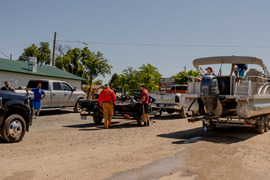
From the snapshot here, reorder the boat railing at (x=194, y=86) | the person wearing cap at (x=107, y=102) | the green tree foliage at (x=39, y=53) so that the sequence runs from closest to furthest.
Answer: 1. the boat railing at (x=194, y=86)
2. the person wearing cap at (x=107, y=102)
3. the green tree foliage at (x=39, y=53)

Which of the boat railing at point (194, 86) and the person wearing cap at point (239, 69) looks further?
the person wearing cap at point (239, 69)

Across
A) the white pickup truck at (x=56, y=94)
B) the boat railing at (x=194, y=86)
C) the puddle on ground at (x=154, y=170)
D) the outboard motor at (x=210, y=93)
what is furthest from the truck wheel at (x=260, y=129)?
the white pickup truck at (x=56, y=94)

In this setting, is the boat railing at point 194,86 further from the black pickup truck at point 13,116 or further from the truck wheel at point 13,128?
the truck wheel at point 13,128

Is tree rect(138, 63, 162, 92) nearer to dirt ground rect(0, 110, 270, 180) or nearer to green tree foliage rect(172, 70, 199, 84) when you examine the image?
green tree foliage rect(172, 70, 199, 84)

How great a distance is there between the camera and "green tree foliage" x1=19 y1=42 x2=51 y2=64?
69.6m

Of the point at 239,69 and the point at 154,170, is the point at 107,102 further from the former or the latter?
the point at 154,170

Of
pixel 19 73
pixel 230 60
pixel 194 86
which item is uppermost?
A: pixel 19 73

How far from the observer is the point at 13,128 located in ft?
24.6

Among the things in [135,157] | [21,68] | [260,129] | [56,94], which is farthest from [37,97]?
[21,68]

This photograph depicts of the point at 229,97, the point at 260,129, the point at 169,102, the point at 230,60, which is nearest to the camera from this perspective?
the point at 229,97

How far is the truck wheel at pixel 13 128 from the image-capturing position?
727 cm

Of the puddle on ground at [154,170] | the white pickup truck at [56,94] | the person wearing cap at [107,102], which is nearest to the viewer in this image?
the puddle on ground at [154,170]

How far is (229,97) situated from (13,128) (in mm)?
6434

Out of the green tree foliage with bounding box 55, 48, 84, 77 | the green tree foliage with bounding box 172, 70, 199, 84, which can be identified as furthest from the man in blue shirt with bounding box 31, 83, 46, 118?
the green tree foliage with bounding box 172, 70, 199, 84
